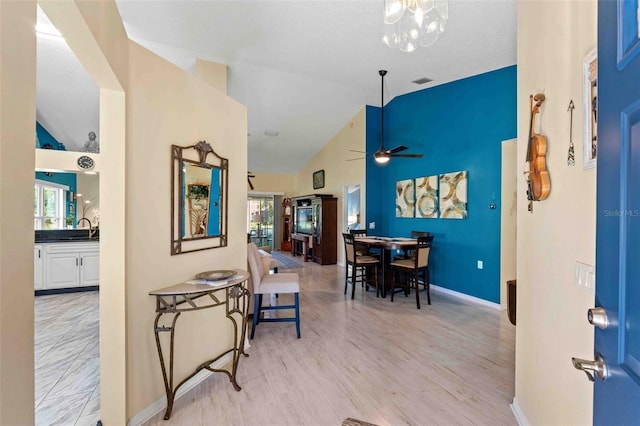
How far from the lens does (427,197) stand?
5.11 meters

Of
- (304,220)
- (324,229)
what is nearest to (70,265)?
(324,229)

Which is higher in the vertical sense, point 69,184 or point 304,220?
point 69,184

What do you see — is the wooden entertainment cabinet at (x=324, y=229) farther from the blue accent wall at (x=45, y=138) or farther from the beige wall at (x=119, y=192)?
the blue accent wall at (x=45, y=138)

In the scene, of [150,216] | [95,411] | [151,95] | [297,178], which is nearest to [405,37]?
[151,95]

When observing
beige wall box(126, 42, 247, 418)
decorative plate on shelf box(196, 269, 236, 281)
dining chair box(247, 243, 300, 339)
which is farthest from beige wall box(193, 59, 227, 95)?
decorative plate on shelf box(196, 269, 236, 281)

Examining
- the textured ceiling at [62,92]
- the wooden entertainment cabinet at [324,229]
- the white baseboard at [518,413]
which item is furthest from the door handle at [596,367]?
the wooden entertainment cabinet at [324,229]

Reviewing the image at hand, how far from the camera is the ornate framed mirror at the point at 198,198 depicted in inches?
80.0

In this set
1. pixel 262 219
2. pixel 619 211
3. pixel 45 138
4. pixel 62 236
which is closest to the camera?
pixel 619 211

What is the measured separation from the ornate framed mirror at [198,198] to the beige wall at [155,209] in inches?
2.3

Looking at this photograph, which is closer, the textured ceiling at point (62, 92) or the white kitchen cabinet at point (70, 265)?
the textured ceiling at point (62, 92)

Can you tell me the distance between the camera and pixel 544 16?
1569mm

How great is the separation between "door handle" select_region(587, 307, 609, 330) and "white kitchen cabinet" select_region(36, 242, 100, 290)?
5.81 meters

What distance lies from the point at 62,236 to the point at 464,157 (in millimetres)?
6755

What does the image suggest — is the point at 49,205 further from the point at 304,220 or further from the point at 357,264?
the point at 357,264
